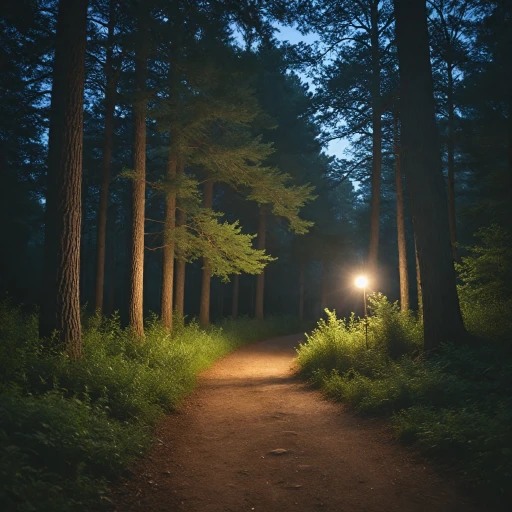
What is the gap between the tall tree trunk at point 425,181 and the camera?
336 inches

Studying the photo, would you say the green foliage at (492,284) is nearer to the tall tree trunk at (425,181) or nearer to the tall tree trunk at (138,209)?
the tall tree trunk at (425,181)

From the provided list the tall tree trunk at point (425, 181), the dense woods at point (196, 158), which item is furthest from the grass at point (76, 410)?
the tall tree trunk at point (425, 181)

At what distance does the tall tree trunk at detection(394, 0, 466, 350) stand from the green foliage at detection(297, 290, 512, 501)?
831 mm

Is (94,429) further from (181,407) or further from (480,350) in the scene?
(480,350)

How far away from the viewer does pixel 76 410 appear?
16.4ft

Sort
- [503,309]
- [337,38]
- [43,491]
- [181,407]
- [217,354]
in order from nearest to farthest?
[43,491] < [181,407] < [503,309] < [217,354] < [337,38]

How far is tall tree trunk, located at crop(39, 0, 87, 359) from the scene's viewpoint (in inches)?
294

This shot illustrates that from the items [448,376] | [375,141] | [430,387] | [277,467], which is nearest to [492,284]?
[448,376]

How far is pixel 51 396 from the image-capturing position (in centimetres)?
500

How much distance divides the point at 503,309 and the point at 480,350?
9.13ft

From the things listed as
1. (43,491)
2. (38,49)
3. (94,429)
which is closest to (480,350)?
(94,429)

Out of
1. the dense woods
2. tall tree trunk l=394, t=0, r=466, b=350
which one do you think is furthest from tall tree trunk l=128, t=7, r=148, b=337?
tall tree trunk l=394, t=0, r=466, b=350

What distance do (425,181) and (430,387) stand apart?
15.9 feet

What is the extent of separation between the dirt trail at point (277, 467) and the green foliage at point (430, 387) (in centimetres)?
37
